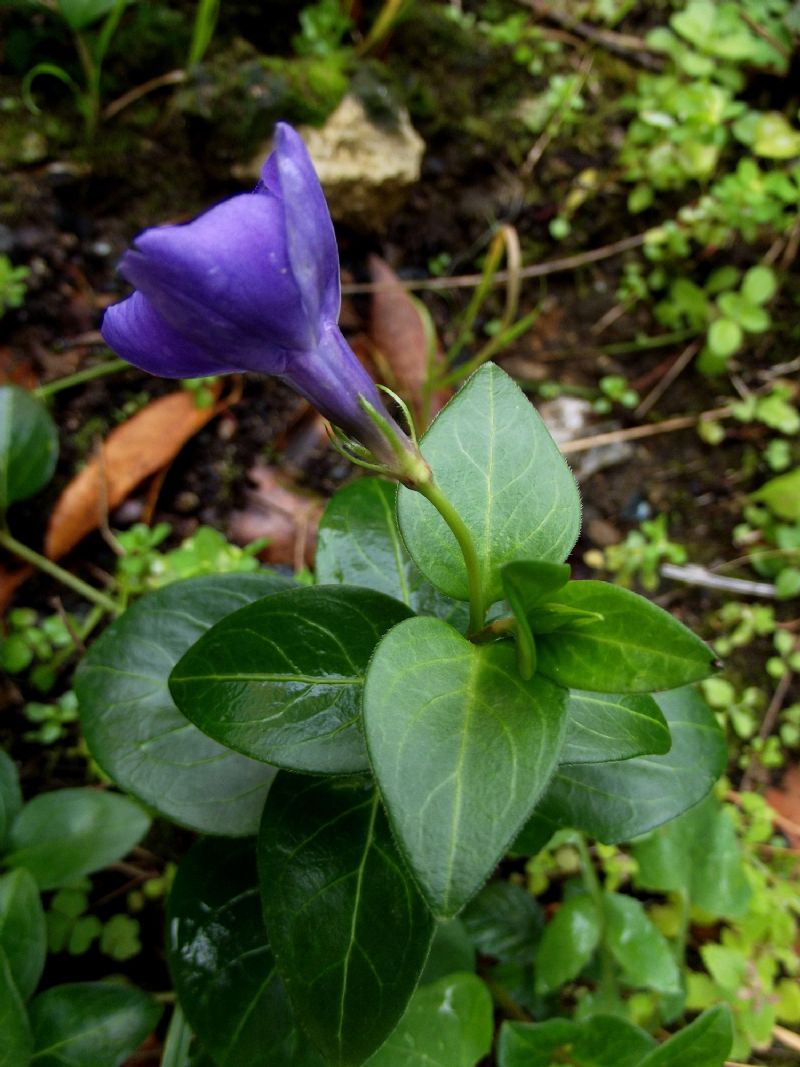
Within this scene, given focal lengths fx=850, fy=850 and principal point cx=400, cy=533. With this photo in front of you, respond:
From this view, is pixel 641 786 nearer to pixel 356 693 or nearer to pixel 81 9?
pixel 356 693

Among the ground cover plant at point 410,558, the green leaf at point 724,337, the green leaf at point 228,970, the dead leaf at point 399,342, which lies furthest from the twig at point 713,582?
the green leaf at point 228,970

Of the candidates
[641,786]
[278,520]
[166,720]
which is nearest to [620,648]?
[641,786]

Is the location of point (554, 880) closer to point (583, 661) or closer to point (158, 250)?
point (583, 661)

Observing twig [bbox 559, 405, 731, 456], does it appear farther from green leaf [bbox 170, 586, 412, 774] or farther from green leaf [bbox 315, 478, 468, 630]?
green leaf [bbox 170, 586, 412, 774]

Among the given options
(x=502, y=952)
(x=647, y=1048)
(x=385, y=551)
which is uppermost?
(x=385, y=551)

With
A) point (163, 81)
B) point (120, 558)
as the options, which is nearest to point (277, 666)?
point (120, 558)

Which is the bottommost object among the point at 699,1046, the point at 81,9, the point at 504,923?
the point at 504,923

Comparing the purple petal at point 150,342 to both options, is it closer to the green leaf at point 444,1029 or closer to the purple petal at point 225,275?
the purple petal at point 225,275
